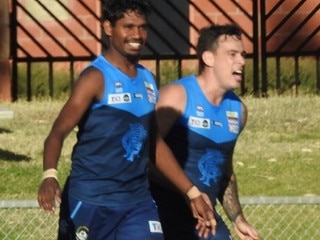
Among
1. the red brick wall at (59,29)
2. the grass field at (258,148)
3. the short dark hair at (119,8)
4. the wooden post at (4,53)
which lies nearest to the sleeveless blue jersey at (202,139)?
the short dark hair at (119,8)

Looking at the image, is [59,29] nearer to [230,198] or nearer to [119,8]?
[230,198]

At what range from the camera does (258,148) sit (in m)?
10.9

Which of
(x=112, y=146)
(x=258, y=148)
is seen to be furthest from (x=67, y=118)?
(x=258, y=148)

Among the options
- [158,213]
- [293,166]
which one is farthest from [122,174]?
[293,166]

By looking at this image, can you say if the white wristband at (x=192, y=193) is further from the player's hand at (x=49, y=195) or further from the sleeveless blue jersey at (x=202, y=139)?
the player's hand at (x=49, y=195)

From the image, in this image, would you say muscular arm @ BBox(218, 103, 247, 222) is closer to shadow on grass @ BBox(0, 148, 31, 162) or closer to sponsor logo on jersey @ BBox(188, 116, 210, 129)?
sponsor logo on jersey @ BBox(188, 116, 210, 129)

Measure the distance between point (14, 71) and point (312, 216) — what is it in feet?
20.4

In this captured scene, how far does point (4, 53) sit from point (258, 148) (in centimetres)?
434

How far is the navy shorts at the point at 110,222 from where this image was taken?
5.56m

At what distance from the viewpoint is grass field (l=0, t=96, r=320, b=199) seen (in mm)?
9664

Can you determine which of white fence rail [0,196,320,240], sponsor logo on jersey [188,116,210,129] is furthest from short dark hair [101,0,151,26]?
white fence rail [0,196,320,240]

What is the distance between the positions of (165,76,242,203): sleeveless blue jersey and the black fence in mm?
8011

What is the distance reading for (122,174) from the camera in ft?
18.2

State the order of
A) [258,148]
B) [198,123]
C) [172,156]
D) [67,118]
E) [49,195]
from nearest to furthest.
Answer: [49,195], [67,118], [172,156], [198,123], [258,148]
